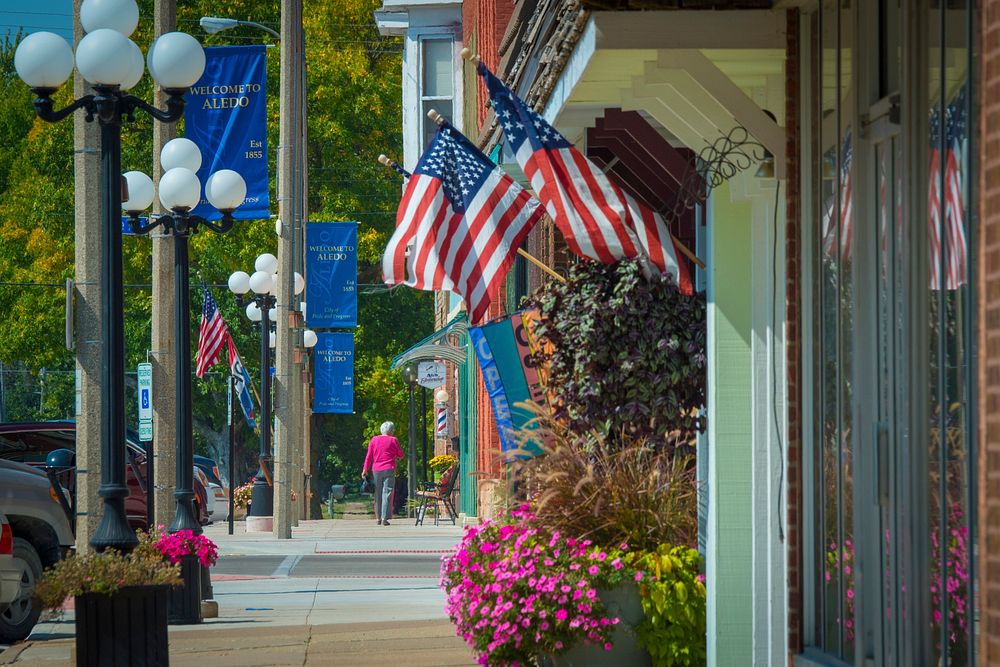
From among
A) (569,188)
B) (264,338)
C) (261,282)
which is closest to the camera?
(569,188)

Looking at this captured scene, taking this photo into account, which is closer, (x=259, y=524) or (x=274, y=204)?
(x=259, y=524)

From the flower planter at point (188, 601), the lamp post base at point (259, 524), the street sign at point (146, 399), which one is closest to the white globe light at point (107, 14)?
the flower planter at point (188, 601)

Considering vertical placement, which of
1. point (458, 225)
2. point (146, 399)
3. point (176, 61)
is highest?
point (176, 61)

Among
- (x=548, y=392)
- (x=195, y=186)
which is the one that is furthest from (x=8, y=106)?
(x=548, y=392)

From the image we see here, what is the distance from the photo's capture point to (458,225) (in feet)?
32.4

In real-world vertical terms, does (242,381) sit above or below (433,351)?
below

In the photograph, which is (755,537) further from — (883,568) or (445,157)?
(445,157)

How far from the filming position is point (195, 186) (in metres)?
13.1

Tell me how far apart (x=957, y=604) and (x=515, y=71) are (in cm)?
770

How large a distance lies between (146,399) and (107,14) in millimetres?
5809

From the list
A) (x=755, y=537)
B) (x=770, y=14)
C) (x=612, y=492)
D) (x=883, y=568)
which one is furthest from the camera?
(x=612, y=492)

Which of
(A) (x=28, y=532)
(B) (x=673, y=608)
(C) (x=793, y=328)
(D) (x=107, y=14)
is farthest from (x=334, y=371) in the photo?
(C) (x=793, y=328)

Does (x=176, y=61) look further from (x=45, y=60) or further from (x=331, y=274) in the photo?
(x=331, y=274)

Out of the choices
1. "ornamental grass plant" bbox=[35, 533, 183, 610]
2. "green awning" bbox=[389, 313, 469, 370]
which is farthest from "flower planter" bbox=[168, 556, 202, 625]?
"green awning" bbox=[389, 313, 469, 370]
